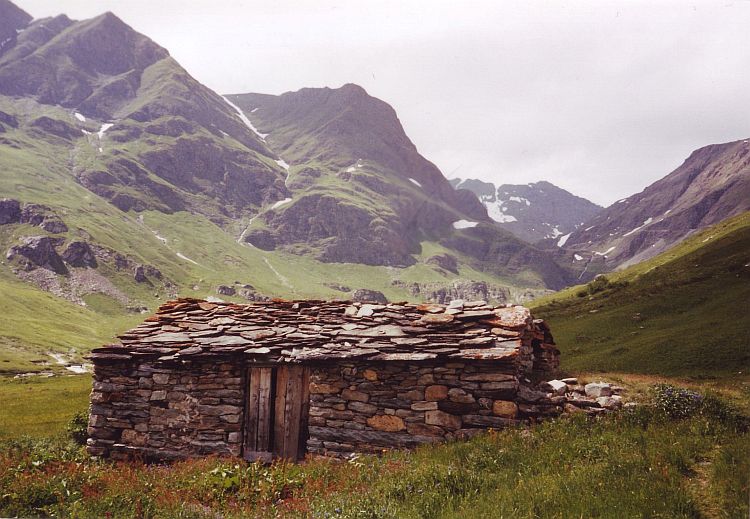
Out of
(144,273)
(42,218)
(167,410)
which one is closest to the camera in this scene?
(167,410)

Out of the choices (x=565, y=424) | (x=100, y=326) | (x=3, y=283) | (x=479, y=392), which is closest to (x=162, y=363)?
(x=479, y=392)

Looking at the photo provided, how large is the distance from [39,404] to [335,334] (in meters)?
33.5

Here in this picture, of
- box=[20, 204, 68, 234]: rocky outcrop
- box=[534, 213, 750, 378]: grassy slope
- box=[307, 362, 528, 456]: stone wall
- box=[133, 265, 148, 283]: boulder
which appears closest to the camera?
Answer: box=[307, 362, 528, 456]: stone wall

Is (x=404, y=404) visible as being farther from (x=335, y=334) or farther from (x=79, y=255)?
(x=79, y=255)

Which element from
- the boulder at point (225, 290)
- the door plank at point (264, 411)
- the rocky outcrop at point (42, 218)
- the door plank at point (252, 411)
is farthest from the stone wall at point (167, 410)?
the rocky outcrop at point (42, 218)

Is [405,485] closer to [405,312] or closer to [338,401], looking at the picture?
[338,401]

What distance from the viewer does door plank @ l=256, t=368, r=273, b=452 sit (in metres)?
14.8

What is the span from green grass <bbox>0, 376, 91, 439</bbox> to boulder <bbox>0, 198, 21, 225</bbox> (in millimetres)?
160807

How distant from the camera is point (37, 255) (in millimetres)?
169375

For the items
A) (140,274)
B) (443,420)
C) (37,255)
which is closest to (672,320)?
(443,420)

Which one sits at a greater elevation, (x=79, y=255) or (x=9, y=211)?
(x=9, y=211)

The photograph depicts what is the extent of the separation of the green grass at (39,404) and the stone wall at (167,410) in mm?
7391

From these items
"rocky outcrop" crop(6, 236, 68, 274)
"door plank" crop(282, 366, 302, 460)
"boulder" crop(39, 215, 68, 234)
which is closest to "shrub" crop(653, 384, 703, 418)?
Answer: "door plank" crop(282, 366, 302, 460)

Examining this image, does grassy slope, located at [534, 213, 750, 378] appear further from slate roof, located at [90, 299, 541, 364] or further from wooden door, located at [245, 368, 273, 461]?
wooden door, located at [245, 368, 273, 461]
